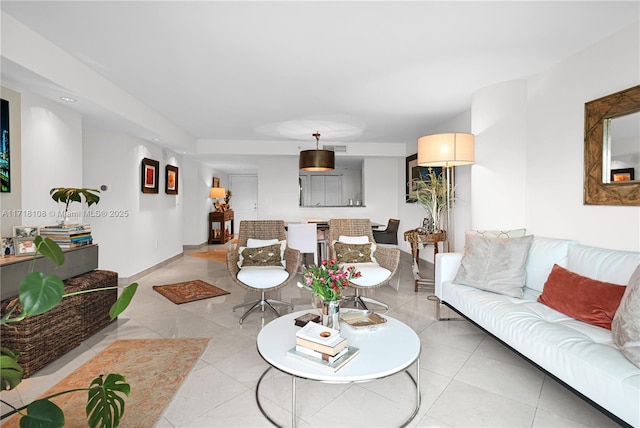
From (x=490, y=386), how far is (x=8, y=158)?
3.92 meters

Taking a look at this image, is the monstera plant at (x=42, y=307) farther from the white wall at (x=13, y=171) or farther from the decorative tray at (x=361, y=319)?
the white wall at (x=13, y=171)

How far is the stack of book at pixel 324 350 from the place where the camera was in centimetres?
174

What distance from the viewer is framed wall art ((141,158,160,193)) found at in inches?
203

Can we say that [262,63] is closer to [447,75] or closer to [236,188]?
[447,75]

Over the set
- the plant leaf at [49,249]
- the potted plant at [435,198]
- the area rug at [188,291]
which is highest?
the potted plant at [435,198]

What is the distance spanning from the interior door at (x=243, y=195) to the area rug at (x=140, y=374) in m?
8.66

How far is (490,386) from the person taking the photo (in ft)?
7.18

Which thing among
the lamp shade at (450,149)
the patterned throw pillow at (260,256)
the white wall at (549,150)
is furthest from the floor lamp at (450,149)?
the patterned throw pillow at (260,256)

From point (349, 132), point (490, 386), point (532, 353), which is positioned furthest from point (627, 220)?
point (349, 132)

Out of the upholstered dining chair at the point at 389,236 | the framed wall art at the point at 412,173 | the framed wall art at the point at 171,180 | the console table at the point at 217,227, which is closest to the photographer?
the framed wall art at the point at 412,173

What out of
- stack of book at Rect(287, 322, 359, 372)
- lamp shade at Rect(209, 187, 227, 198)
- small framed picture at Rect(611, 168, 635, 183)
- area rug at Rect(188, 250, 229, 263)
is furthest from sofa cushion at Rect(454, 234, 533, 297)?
lamp shade at Rect(209, 187, 227, 198)

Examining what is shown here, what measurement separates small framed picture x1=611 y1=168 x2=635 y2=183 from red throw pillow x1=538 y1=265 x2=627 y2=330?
0.78 meters

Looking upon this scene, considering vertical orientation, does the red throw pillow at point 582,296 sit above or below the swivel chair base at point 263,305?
above

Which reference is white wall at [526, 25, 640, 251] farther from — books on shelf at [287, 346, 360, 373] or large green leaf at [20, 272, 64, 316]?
large green leaf at [20, 272, 64, 316]
